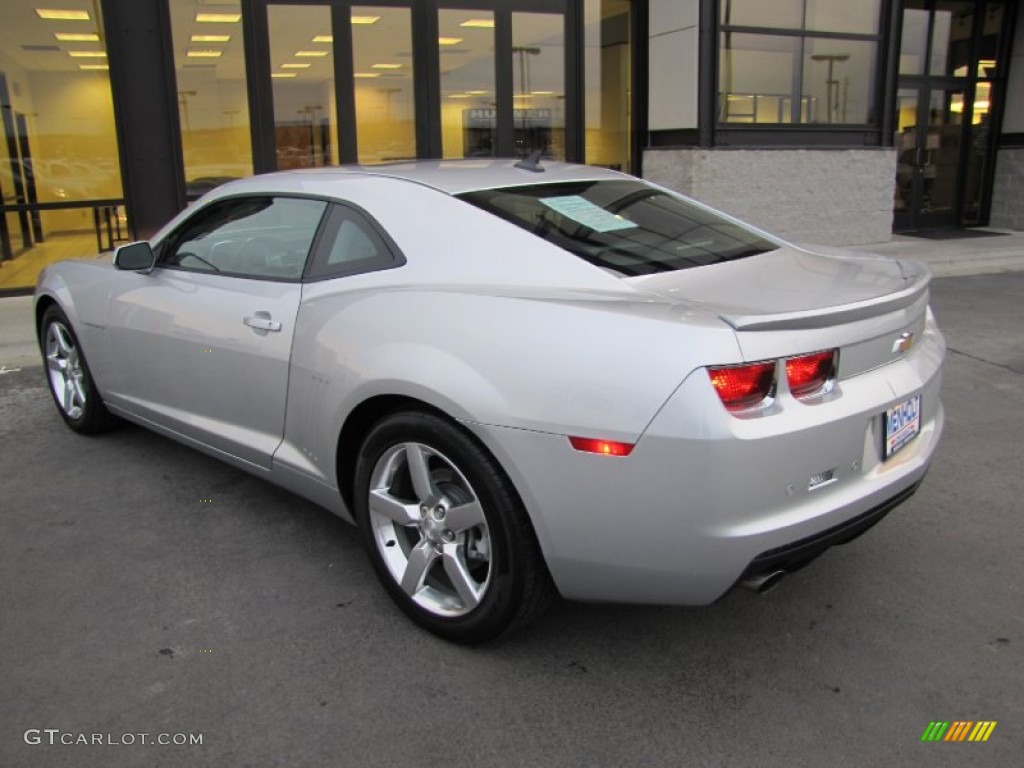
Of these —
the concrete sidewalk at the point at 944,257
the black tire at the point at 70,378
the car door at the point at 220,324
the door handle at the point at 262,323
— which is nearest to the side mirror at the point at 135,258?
the car door at the point at 220,324

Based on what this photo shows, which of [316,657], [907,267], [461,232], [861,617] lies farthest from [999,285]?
[316,657]

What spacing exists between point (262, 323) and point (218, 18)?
8009mm

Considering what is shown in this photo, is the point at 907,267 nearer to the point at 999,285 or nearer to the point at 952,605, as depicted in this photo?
the point at 952,605

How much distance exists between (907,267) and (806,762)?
1.91 meters

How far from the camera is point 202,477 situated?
14.6 ft

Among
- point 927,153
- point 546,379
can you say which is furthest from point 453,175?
point 927,153

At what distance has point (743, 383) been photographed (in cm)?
235

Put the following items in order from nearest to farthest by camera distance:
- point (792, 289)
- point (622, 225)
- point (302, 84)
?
point (792, 289)
point (622, 225)
point (302, 84)

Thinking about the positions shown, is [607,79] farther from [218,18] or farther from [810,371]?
[810,371]

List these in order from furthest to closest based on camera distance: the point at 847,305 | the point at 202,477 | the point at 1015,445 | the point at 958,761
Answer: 1. the point at 1015,445
2. the point at 202,477
3. the point at 847,305
4. the point at 958,761

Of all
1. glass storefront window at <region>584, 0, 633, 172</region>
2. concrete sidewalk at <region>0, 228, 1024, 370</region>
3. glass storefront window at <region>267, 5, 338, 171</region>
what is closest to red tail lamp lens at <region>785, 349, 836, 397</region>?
concrete sidewalk at <region>0, 228, 1024, 370</region>

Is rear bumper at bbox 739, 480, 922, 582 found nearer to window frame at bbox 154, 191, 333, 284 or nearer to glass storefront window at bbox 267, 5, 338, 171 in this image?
window frame at bbox 154, 191, 333, 284

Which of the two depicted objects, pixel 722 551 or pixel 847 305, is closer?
pixel 722 551

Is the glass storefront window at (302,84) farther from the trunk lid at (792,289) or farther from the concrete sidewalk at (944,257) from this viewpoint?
the trunk lid at (792,289)
